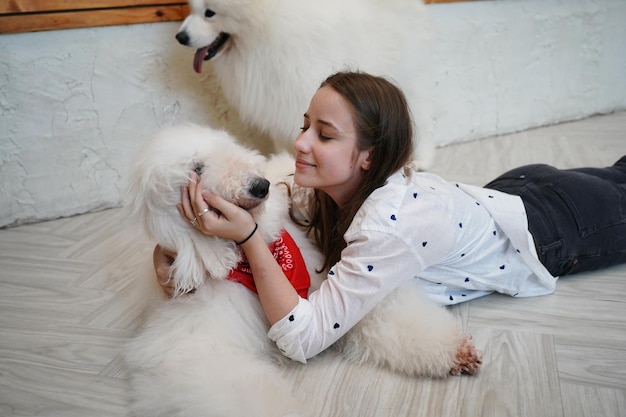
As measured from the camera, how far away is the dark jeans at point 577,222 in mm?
1392

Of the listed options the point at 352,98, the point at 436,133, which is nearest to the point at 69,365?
the point at 352,98

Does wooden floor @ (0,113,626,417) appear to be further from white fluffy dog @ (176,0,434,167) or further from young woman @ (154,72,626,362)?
white fluffy dog @ (176,0,434,167)

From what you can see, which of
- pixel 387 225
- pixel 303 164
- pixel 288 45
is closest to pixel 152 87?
pixel 288 45

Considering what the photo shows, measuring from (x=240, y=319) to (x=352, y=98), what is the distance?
Answer: 541mm

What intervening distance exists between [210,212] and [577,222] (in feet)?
3.18

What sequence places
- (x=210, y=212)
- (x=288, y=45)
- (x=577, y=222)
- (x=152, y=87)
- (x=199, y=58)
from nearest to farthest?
(x=210, y=212) < (x=577, y=222) < (x=288, y=45) < (x=199, y=58) < (x=152, y=87)

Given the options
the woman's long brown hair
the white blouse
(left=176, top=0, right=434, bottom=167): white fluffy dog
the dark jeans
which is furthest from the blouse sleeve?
(left=176, top=0, right=434, bottom=167): white fluffy dog

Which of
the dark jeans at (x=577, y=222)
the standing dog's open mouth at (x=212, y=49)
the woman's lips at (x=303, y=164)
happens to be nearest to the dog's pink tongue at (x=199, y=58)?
the standing dog's open mouth at (x=212, y=49)

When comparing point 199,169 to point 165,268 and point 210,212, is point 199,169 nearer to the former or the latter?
point 210,212

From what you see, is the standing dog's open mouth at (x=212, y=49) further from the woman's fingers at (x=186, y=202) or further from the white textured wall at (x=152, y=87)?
the woman's fingers at (x=186, y=202)

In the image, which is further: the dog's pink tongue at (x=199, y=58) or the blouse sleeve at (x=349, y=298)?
the dog's pink tongue at (x=199, y=58)

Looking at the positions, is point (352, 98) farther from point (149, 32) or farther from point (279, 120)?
point (149, 32)

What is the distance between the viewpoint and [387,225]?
112 centimetres

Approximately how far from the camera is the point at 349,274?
3.68ft
